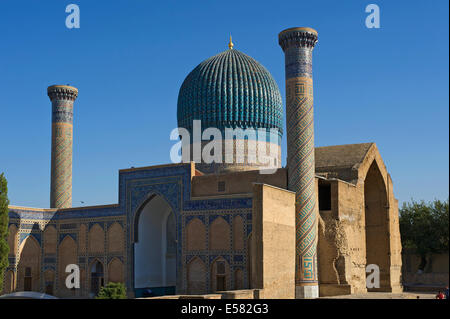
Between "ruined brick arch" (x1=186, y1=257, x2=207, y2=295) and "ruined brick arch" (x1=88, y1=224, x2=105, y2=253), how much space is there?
4.16m

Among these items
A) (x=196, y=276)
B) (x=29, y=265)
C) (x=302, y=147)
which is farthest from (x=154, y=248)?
(x=302, y=147)

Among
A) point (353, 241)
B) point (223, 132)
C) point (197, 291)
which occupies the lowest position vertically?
point (197, 291)

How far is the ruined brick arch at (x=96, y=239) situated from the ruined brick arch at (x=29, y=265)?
2390 millimetres

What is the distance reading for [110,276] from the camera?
851 inches

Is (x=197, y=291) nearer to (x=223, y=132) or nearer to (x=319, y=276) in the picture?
(x=319, y=276)

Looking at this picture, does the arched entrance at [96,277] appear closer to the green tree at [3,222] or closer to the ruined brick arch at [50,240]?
the ruined brick arch at [50,240]

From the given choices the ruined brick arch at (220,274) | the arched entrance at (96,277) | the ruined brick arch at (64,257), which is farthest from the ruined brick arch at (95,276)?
the ruined brick arch at (220,274)

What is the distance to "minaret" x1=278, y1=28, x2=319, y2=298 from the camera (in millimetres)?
17344

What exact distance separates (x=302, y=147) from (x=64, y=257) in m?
10.8

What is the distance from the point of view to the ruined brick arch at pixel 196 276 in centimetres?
1917

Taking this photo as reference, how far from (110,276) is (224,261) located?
Answer: 16.8 ft

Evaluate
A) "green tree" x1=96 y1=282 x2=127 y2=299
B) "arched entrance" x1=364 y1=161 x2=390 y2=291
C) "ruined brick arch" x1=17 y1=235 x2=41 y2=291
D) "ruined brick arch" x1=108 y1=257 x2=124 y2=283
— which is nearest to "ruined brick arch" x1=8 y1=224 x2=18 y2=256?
"ruined brick arch" x1=17 y1=235 x2=41 y2=291
